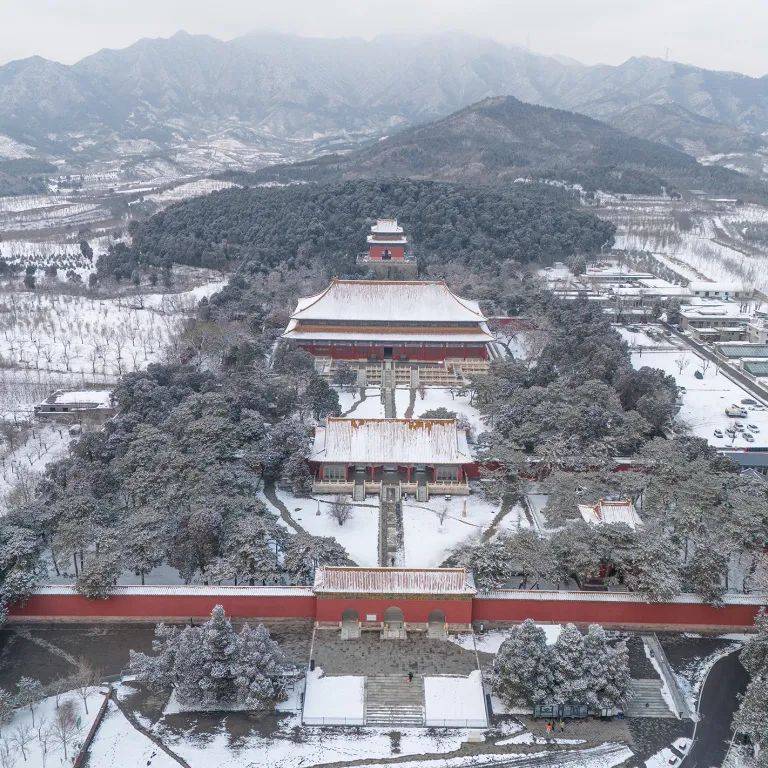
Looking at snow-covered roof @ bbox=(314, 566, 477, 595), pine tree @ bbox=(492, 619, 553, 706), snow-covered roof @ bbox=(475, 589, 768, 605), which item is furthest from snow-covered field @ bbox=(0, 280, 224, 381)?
pine tree @ bbox=(492, 619, 553, 706)

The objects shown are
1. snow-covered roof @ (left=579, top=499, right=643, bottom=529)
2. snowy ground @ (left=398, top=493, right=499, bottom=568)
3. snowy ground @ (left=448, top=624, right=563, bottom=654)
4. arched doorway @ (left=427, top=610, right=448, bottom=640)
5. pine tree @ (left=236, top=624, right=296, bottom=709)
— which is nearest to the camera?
pine tree @ (left=236, top=624, right=296, bottom=709)

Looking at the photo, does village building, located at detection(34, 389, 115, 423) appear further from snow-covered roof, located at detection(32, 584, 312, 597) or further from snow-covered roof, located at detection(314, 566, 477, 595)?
snow-covered roof, located at detection(314, 566, 477, 595)

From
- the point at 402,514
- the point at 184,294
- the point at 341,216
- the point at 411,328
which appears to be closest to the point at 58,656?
the point at 402,514

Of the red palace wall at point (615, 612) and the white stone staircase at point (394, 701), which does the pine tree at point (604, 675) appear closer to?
the red palace wall at point (615, 612)

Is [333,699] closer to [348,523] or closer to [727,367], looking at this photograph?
[348,523]

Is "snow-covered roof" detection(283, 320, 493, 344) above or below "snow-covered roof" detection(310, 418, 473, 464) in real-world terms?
above

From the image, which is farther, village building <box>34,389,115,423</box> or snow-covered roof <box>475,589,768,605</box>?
village building <box>34,389,115,423</box>
